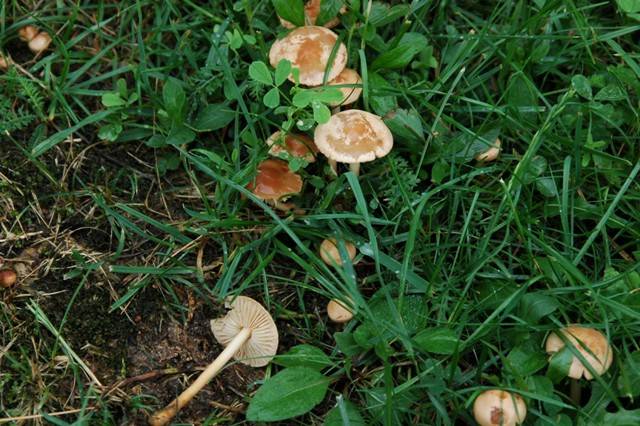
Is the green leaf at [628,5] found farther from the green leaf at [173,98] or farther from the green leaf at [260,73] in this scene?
the green leaf at [173,98]

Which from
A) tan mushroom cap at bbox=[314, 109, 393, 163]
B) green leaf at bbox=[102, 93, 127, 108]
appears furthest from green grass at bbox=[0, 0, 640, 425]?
tan mushroom cap at bbox=[314, 109, 393, 163]

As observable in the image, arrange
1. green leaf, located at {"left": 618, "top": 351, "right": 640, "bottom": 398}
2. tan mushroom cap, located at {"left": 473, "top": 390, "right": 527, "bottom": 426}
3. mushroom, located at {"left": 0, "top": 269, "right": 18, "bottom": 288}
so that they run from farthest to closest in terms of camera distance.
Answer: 1. mushroom, located at {"left": 0, "top": 269, "right": 18, "bottom": 288}
2. green leaf, located at {"left": 618, "top": 351, "right": 640, "bottom": 398}
3. tan mushroom cap, located at {"left": 473, "top": 390, "right": 527, "bottom": 426}

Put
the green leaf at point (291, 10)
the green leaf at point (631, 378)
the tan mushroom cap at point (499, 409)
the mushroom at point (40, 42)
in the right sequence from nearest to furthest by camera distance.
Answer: the tan mushroom cap at point (499, 409) < the green leaf at point (631, 378) < the green leaf at point (291, 10) < the mushroom at point (40, 42)

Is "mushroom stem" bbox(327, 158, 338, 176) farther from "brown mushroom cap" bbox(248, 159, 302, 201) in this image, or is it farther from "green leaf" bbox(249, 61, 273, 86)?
"green leaf" bbox(249, 61, 273, 86)

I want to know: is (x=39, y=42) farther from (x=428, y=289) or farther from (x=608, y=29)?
(x=608, y=29)

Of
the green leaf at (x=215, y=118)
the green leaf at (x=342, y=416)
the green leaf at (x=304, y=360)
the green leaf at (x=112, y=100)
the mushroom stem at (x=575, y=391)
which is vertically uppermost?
the green leaf at (x=112, y=100)

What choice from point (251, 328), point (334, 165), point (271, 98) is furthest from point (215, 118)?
point (251, 328)

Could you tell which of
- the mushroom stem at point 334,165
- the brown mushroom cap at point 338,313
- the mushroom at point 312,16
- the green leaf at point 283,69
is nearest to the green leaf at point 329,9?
the mushroom at point 312,16
